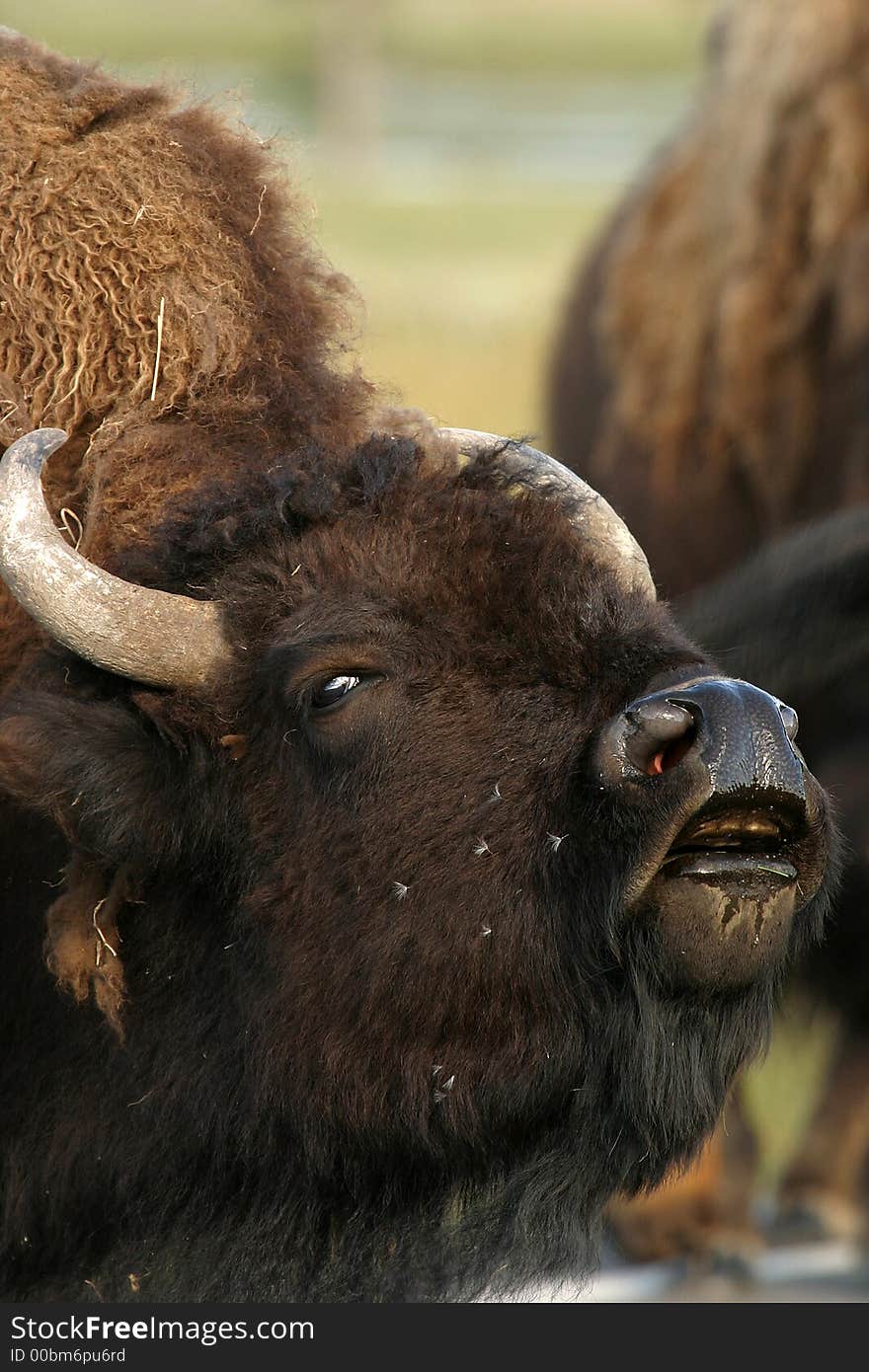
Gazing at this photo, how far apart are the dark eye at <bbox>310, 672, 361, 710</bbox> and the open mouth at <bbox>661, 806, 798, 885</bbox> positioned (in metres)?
0.61

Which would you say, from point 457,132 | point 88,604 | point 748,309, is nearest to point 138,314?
point 88,604

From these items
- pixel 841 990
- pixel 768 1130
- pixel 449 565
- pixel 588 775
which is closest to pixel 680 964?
pixel 588 775

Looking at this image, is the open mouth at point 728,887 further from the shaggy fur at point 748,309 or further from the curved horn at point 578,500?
the shaggy fur at point 748,309

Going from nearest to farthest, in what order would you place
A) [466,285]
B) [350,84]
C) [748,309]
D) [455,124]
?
[748,309]
[466,285]
[350,84]
[455,124]

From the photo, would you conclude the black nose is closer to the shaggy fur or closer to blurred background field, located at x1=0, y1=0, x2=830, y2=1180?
blurred background field, located at x1=0, y1=0, x2=830, y2=1180

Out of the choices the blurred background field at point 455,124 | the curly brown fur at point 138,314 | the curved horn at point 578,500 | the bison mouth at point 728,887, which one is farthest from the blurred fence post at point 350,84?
the bison mouth at point 728,887

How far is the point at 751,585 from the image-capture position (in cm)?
596

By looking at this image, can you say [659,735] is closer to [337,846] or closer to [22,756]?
[337,846]

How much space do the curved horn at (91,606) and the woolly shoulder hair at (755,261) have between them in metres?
4.54

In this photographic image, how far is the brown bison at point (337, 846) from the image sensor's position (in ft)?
10.4

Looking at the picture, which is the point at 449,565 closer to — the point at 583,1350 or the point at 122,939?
the point at 122,939

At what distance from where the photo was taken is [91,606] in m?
3.24

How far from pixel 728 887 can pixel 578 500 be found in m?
0.88

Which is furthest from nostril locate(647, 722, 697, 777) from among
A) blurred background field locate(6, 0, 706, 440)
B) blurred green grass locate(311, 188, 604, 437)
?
blurred background field locate(6, 0, 706, 440)
